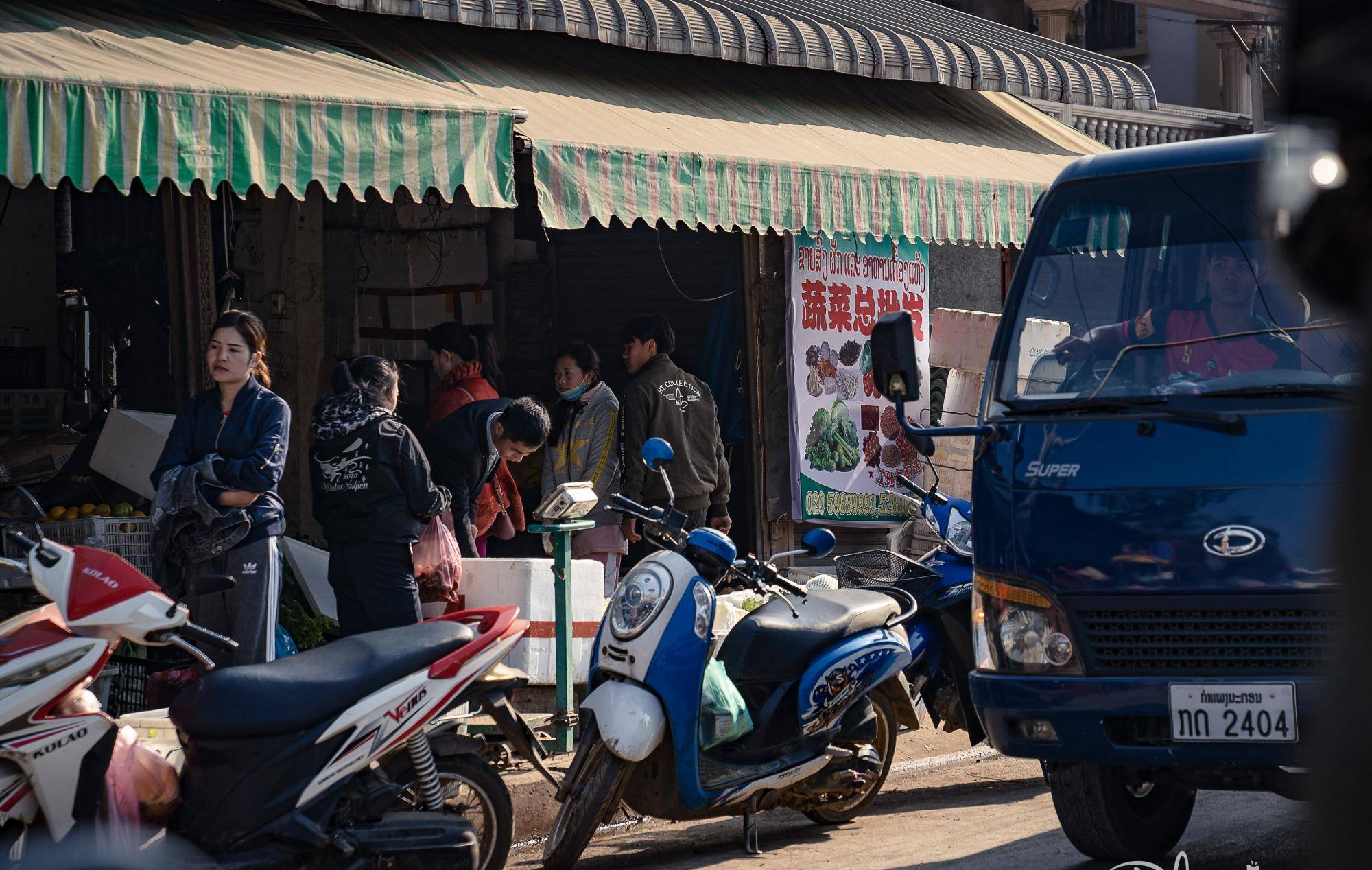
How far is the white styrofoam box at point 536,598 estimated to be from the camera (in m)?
7.46

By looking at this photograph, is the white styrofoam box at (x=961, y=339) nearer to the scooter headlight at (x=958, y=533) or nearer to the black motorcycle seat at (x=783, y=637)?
the scooter headlight at (x=958, y=533)

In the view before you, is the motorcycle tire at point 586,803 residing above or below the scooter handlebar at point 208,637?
below

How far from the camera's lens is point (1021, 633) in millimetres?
4938

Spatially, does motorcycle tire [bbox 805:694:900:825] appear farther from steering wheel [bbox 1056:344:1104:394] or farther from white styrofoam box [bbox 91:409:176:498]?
white styrofoam box [bbox 91:409:176:498]

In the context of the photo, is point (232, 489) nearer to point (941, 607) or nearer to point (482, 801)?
point (482, 801)

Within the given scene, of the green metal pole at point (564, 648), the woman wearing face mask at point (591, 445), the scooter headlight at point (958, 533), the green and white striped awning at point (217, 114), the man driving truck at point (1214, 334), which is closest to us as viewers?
the man driving truck at point (1214, 334)

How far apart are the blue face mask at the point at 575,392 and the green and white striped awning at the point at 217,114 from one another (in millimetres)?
1994

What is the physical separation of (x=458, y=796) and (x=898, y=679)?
7.36ft

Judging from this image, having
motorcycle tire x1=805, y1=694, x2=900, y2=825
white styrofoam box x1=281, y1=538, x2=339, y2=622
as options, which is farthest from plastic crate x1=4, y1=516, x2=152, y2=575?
motorcycle tire x1=805, y1=694, x2=900, y2=825

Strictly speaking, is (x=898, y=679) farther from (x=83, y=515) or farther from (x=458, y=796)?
(x=83, y=515)

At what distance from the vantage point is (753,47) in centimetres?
981

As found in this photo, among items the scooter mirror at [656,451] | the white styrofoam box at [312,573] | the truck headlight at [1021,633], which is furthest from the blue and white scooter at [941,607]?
the white styrofoam box at [312,573]

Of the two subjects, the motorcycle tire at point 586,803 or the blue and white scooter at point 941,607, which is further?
the blue and white scooter at point 941,607

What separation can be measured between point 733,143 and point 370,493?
3.18 metres
